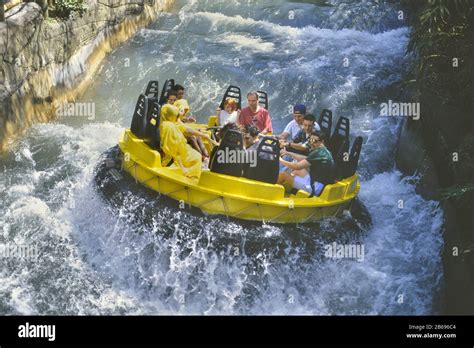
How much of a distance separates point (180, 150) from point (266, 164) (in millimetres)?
1145

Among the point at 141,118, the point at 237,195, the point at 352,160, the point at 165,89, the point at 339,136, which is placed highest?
the point at 165,89

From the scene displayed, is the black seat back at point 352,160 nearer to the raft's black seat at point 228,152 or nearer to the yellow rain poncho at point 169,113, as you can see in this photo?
the raft's black seat at point 228,152

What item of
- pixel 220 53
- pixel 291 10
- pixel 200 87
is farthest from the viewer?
pixel 291 10

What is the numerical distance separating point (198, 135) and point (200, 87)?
4.25m

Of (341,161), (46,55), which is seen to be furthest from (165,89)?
(341,161)

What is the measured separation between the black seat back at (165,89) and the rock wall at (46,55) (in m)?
2.45

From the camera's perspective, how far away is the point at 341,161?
9961 millimetres

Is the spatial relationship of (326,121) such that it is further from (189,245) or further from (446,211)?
(189,245)

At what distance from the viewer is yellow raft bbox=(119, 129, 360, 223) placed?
367 inches

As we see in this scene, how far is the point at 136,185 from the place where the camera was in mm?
9852

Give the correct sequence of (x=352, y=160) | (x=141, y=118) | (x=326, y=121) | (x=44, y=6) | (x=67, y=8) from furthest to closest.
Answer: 1. (x=67, y=8)
2. (x=44, y=6)
3. (x=326, y=121)
4. (x=141, y=118)
5. (x=352, y=160)

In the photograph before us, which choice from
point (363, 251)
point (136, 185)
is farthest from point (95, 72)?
point (363, 251)
